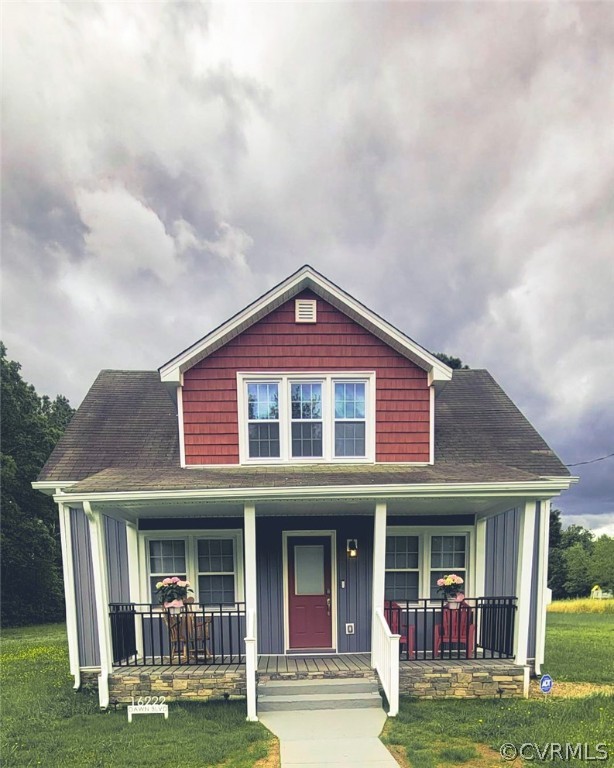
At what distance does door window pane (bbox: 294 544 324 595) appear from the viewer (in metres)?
8.02

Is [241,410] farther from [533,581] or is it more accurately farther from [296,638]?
[533,581]

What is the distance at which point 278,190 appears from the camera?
14039 millimetres

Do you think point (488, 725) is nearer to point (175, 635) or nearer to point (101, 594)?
point (175, 635)

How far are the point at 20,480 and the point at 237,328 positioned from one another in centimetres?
1678

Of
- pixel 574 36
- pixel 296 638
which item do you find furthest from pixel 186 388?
pixel 574 36

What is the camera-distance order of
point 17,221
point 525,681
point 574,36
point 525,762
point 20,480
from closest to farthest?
point 525,762 → point 525,681 → point 574,36 → point 17,221 → point 20,480

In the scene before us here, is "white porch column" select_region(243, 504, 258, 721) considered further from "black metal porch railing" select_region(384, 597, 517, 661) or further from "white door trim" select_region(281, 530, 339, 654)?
"black metal porch railing" select_region(384, 597, 517, 661)

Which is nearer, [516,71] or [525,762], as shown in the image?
[525,762]

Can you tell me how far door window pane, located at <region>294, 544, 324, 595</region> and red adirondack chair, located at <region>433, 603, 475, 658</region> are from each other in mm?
Answer: 2034

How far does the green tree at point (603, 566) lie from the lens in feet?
111

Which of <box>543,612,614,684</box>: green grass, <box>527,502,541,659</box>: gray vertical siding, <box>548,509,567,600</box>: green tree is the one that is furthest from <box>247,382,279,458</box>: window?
<box>548,509,567,600</box>: green tree

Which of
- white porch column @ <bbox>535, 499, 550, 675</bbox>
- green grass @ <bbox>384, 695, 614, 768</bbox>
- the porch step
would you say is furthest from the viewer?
white porch column @ <bbox>535, 499, 550, 675</bbox>

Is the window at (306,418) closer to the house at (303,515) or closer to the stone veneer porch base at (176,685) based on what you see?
the house at (303,515)

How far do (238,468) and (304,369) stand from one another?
81.4 inches
